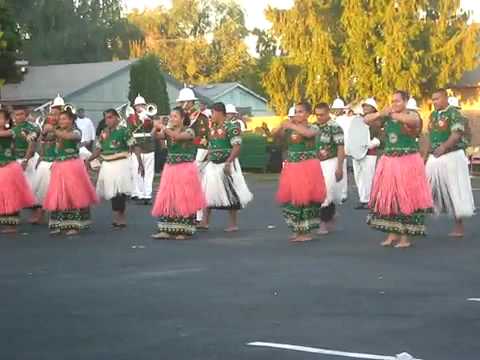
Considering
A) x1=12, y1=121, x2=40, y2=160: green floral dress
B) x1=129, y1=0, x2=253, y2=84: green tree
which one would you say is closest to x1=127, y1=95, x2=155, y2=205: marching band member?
x1=12, y1=121, x2=40, y2=160: green floral dress

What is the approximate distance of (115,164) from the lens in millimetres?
16938

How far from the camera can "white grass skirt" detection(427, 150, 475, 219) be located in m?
14.8

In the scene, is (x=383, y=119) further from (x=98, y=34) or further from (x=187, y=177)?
(x=98, y=34)

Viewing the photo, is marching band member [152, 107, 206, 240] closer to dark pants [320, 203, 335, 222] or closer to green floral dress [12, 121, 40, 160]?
dark pants [320, 203, 335, 222]

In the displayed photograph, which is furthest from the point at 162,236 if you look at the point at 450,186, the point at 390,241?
the point at 450,186

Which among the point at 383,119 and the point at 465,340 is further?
the point at 383,119

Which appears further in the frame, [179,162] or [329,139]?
[329,139]

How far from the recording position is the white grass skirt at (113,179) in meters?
16.9

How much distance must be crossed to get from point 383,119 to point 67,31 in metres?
51.3

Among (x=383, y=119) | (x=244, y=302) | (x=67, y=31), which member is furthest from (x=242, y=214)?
(x=67, y=31)

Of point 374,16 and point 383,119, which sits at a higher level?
point 374,16

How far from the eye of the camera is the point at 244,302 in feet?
31.5

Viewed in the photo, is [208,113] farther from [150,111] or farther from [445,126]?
[150,111]

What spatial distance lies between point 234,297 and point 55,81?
145 ft
